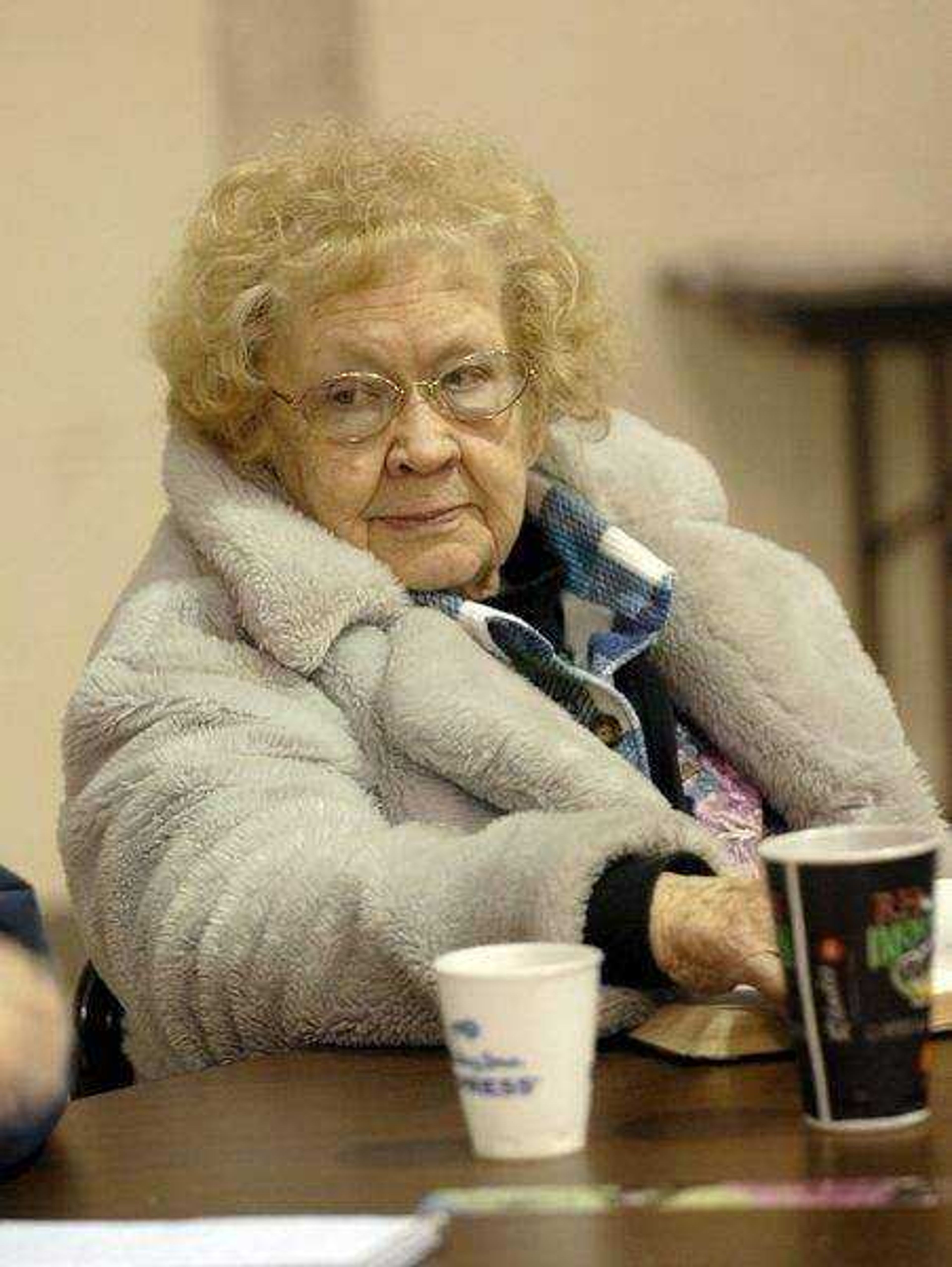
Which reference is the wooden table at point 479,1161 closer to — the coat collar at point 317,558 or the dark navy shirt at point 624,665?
the dark navy shirt at point 624,665

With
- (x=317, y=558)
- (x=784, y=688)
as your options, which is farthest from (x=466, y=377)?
(x=784, y=688)

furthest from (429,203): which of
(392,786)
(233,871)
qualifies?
(233,871)

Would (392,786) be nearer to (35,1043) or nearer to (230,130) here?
(35,1043)

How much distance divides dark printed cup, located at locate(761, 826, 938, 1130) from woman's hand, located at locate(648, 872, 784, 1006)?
0.20 metres

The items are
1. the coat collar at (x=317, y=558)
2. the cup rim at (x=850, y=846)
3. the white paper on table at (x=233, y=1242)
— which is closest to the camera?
the white paper on table at (x=233, y=1242)

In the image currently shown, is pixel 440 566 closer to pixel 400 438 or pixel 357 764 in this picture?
pixel 400 438

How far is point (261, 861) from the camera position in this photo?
171 centimetres

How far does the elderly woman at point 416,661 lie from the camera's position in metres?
1.62

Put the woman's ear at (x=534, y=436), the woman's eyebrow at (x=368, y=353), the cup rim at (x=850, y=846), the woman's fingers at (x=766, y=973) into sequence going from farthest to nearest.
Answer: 1. the woman's ear at (x=534, y=436)
2. the woman's eyebrow at (x=368, y=353)
3. the woman's fingers at (x=766, y=973)
4. the cup rim at (x=850, y=846)

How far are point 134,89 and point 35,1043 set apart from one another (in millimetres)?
2969

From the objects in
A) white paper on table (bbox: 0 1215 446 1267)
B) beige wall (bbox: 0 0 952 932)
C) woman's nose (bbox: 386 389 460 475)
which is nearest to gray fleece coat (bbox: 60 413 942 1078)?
woman's nose (bbox: 386 389 460 475)

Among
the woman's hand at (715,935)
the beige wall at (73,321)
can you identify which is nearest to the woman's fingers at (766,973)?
the woman's hand at (715,935)

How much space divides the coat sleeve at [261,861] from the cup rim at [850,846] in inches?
10.2

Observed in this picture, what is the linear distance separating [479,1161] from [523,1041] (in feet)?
0.28
